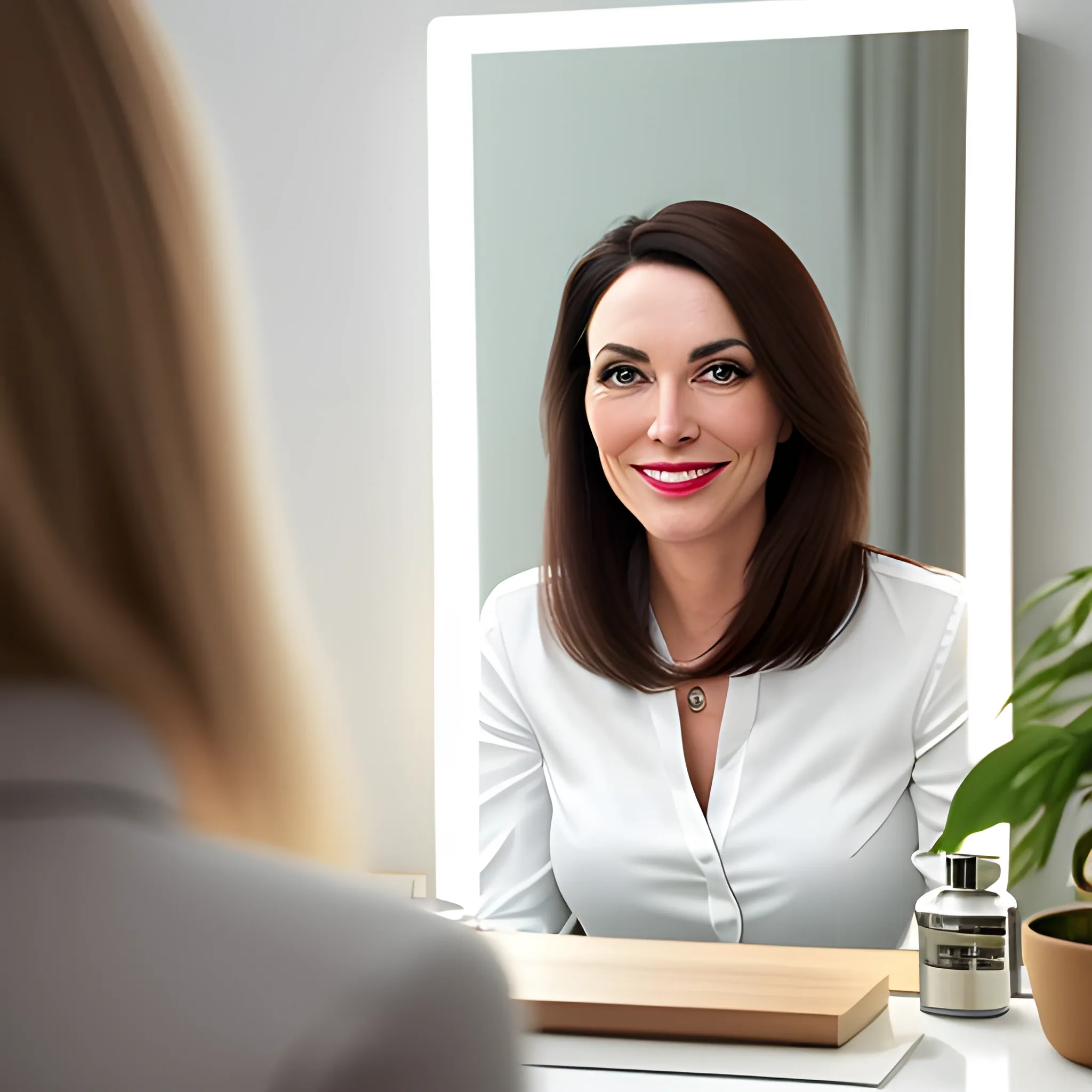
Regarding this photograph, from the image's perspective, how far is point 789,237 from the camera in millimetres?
1225

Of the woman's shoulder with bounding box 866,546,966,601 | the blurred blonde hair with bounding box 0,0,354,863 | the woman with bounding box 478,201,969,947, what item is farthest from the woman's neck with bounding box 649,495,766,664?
the blurred blonde hair with bounding box 0,0,354,863

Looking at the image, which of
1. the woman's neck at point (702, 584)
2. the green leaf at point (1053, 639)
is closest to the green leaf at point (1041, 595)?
the green leaf at point (1053, 639)

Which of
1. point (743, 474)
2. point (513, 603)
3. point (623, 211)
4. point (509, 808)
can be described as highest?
point (623, 211)

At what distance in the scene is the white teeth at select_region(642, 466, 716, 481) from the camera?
1.25 metres

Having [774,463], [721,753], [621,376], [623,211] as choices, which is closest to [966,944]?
[721,753]

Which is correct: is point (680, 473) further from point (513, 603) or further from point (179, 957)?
point (179, 957)

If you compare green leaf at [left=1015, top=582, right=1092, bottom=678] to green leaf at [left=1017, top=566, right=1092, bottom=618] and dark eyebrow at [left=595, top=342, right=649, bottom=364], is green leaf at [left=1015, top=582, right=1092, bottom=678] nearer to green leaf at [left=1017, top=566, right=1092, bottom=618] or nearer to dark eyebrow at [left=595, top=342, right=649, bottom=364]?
green leaf at [left=1017, top=566, right=1092, bottom=618]

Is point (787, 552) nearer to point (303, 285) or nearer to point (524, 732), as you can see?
point (524, 732)

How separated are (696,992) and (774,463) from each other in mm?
594

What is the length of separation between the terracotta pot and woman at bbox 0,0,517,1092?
600 mm

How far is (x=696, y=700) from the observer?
4.06 feet

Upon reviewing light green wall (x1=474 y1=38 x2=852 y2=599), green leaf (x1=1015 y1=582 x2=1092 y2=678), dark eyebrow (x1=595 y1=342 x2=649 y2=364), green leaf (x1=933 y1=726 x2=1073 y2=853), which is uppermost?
light green wall (x1=474 y1=38 x2=852 y2=599)

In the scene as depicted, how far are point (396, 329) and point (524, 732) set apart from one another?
0.46 metres

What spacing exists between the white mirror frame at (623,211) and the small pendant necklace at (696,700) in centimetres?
23
